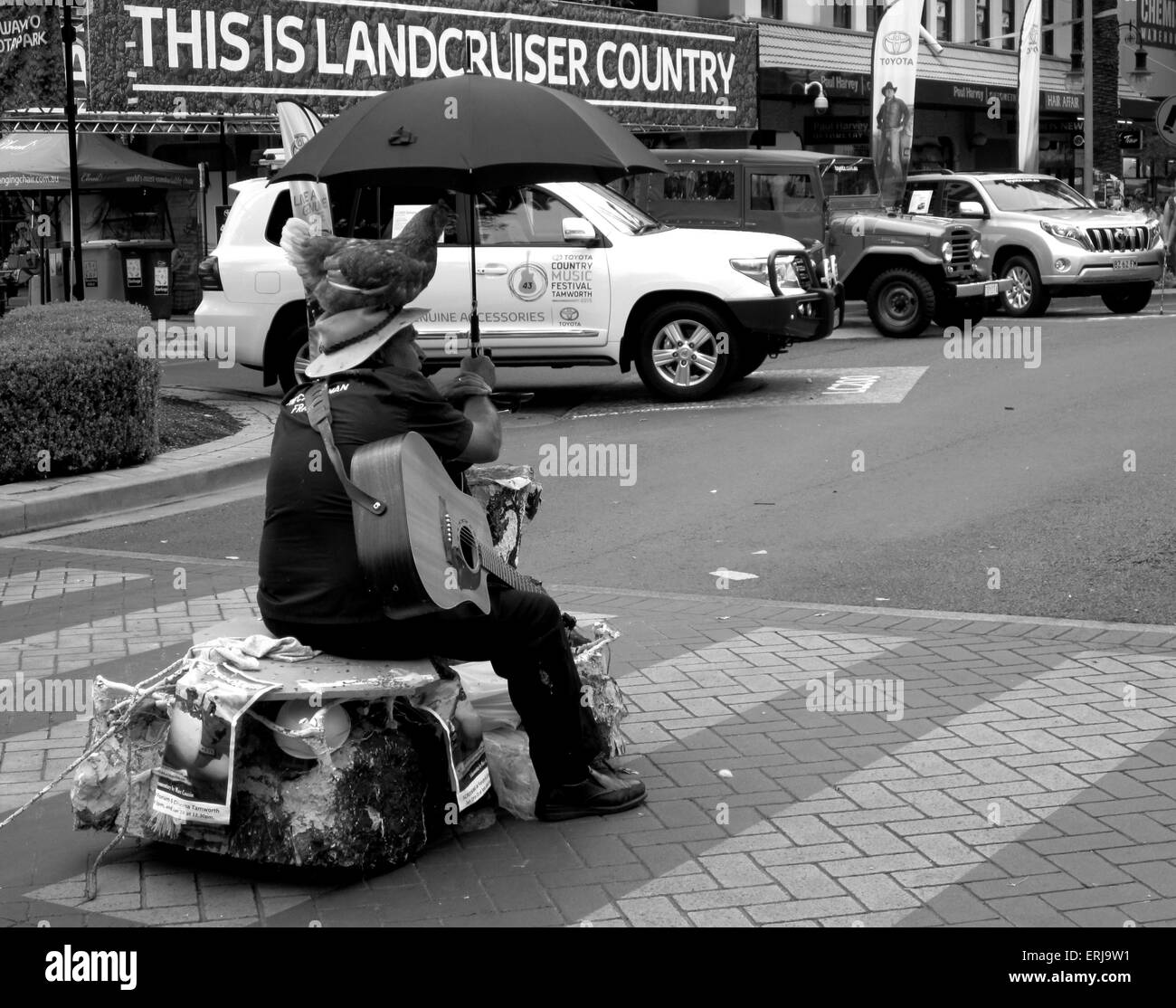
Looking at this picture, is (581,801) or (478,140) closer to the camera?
(581,801)

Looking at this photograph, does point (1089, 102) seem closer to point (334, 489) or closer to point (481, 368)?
point (481, 368)

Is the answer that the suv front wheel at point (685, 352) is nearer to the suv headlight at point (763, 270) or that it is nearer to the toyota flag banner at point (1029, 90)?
the suv headlight at point (763, 270)

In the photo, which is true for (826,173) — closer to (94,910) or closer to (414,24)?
(414,24)

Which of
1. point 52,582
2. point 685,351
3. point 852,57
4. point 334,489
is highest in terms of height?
point 852,57

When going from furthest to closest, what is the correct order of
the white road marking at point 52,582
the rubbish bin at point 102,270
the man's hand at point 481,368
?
the rubbish bin at point 102,270 < the white road marking at point 52,582 < the man's hand at point 481,368

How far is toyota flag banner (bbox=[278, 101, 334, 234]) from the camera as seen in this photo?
10430 millimetres

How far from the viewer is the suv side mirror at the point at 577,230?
44.5 feet

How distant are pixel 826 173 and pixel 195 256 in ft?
33.2

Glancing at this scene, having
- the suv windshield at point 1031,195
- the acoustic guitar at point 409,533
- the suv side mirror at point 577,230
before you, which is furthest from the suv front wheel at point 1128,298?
the acoustic guitar at point 409,533

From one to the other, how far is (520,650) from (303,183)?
657 cm

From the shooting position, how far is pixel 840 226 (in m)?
19.3

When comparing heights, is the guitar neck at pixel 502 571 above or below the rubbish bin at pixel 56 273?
below

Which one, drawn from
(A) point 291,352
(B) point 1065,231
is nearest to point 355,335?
(A) point 291,352

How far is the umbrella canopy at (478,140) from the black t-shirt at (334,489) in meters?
1.85
